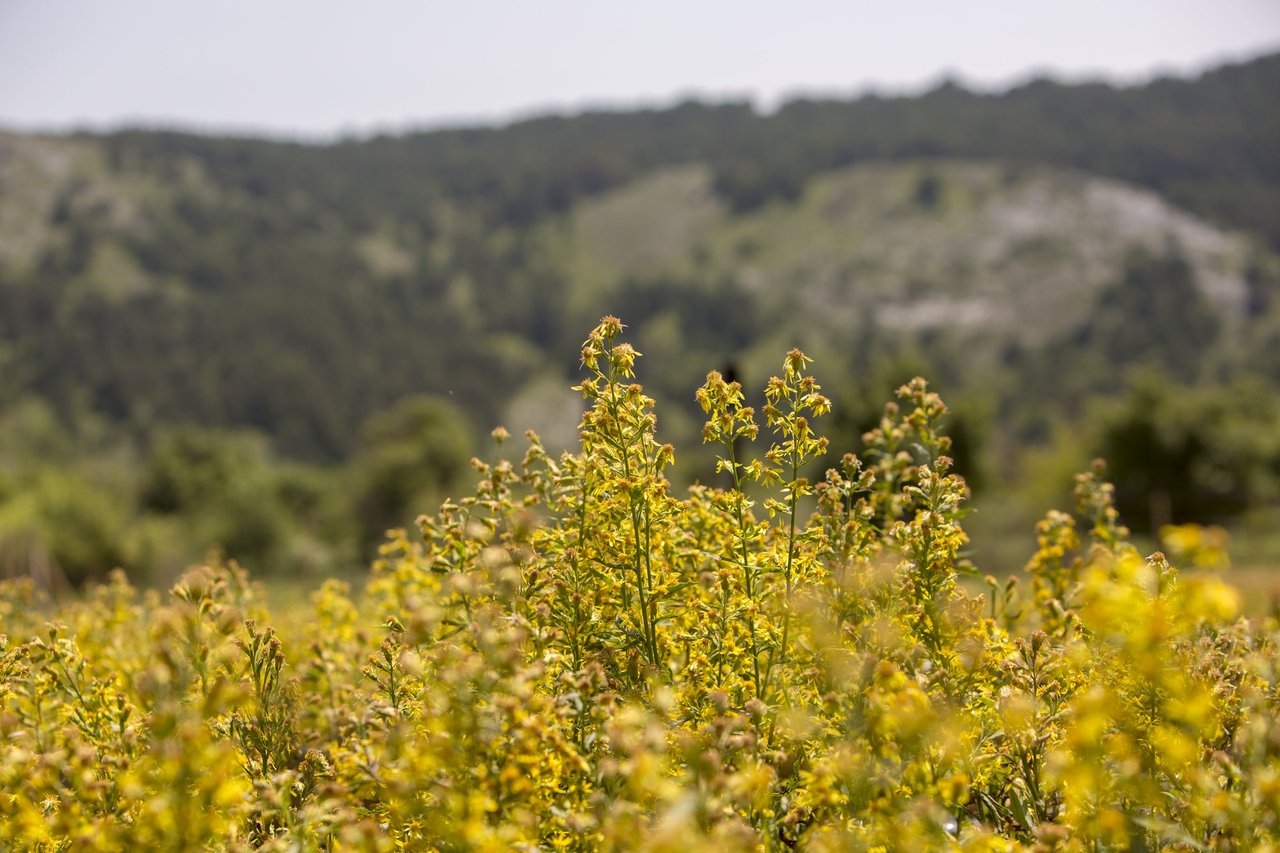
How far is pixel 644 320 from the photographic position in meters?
149

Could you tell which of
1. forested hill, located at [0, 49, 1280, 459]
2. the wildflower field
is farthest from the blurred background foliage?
the wildflower field

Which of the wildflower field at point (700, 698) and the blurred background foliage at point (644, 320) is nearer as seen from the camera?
the wildflower field at point (700, 698)

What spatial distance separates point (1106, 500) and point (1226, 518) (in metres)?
39.0

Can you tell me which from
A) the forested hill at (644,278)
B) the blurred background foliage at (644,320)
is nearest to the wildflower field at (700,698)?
the blurred background foliage at (644,320)

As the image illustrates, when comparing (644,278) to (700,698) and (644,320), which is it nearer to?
(644,320)

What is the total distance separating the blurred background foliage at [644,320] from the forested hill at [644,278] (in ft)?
2.00

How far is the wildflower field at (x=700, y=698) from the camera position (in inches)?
102

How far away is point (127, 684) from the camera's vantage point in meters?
6.00

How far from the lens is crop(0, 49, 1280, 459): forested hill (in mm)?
124500

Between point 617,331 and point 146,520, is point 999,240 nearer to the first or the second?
point 146,520

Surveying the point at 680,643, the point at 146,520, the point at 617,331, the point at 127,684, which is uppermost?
the point at 617,331

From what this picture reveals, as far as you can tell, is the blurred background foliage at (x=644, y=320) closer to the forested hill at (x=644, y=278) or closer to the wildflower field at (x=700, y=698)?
the forested hill at (x=644, y=278)

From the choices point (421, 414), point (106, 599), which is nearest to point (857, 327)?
point (421, 414)

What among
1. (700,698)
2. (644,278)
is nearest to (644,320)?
(644,278)
